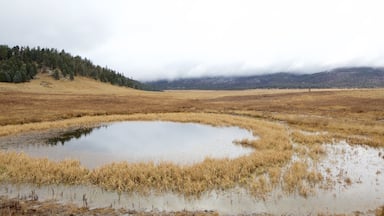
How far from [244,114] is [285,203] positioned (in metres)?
42.8

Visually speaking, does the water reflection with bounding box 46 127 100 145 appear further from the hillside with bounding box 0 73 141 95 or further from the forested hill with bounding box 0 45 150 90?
the forested hill with bounding box 0 45 150 90

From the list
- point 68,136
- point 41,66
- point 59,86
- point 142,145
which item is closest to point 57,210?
point 142,145

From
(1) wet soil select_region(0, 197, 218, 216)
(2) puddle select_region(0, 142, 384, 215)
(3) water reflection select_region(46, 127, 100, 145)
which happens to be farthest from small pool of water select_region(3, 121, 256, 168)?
(1) wet soil select_region(0, 197, 218, 216)

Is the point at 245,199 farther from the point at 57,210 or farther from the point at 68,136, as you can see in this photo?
the point at 68,136

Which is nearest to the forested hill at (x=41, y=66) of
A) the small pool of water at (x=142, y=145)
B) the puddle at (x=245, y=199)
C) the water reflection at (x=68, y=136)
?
the water reflection at (x=68, y=136)

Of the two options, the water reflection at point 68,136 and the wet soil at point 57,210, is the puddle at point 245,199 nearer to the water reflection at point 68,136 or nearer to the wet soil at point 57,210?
the wet soil at point 57,210

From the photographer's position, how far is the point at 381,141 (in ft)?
91.3

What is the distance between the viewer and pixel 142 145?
94.7ft

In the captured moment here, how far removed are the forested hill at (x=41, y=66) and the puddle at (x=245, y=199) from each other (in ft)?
401

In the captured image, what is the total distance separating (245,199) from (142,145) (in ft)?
54.3

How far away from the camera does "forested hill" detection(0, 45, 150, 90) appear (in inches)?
4788

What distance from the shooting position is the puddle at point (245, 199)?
13047 millimetres

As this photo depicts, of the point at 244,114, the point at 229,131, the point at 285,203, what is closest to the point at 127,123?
the point at 229,131

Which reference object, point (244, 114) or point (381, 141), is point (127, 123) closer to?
point (244, 114)
